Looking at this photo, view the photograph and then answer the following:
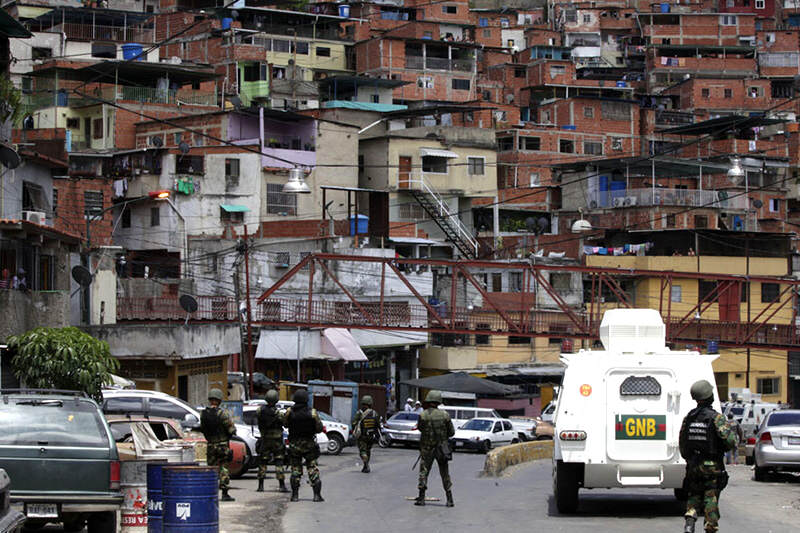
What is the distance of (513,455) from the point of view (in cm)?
3130

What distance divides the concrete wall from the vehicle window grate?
565 inches

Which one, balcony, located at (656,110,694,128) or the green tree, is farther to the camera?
balcony, located at (656,110,694,128)

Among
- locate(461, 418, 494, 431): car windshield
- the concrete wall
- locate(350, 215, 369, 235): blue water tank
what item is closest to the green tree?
the concrete wall

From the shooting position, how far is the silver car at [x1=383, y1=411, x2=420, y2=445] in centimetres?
4450

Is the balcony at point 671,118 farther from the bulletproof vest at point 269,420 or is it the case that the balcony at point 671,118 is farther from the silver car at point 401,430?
the bulletproof vest at point 269,420

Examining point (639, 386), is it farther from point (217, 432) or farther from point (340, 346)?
point (340, 346)

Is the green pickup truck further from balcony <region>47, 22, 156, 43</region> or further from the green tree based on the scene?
balcony <region>47, 22, 156, 43</region>

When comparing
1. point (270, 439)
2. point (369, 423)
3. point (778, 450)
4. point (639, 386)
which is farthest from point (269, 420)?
point (778, 450)

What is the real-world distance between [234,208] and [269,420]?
145 ft

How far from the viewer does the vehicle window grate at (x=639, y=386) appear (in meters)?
17.7

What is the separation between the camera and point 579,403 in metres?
17.7

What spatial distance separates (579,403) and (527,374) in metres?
48.9

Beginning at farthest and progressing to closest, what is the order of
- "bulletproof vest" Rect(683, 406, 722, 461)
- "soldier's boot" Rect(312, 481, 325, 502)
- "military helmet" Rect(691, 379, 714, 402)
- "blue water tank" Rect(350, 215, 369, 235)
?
"blue water tank" Rect(350, 215, 369, 235) < "soldier's boot" Rect(312, 481, 325, 502) < "military helmet" Rect(691, 379, 714, 402) < "bulletproof vest" Rect(683, 406, 722, 461)

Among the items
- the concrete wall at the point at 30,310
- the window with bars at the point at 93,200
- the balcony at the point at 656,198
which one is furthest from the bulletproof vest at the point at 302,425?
the balcony at the point at 656,198
